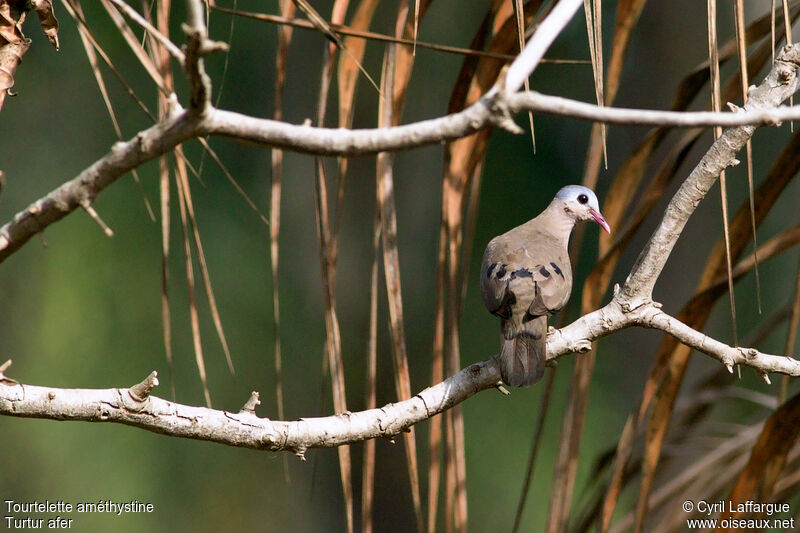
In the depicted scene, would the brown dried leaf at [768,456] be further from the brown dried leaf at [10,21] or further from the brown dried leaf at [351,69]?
the brown dried leaf at [10,21]

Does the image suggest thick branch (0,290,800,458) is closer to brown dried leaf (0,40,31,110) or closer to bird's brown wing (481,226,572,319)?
bird's brown wing (481,226,572,319)

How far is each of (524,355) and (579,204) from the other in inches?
54.7

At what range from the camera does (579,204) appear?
12.3 feet

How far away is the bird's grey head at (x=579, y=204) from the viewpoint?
368 cm

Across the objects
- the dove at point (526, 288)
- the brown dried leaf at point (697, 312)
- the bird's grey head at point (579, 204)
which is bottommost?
the brown dried leaf at point (697, 312)

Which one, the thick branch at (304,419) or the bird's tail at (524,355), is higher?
the bird's tail at (524,355)

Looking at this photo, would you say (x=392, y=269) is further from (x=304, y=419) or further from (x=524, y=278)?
(x=524, y=278)

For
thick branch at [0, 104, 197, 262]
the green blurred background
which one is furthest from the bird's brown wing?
the green blurred background

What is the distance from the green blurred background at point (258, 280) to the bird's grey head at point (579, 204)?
4770 mm

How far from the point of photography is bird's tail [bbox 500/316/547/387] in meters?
2.47

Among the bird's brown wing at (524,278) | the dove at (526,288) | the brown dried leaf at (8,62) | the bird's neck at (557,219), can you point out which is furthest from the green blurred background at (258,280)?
the brown dried leaf at (8,62)

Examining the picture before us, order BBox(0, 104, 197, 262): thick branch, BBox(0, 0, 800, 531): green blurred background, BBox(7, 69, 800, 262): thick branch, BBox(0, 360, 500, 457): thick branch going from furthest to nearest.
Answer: BBox(0, 0, 800, 531): green blurred background < BBox(0, 360, 500, 457): thick branch < BBox(0, 104, 197, 262): thick branch < BBox(7, 69, 800, 262): thick branch

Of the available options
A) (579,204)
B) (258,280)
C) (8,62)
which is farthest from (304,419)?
(258,280)

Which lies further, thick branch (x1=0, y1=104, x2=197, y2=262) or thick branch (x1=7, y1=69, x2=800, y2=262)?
thick branch (x1=0, y1=104, x2=197, y2=262)
